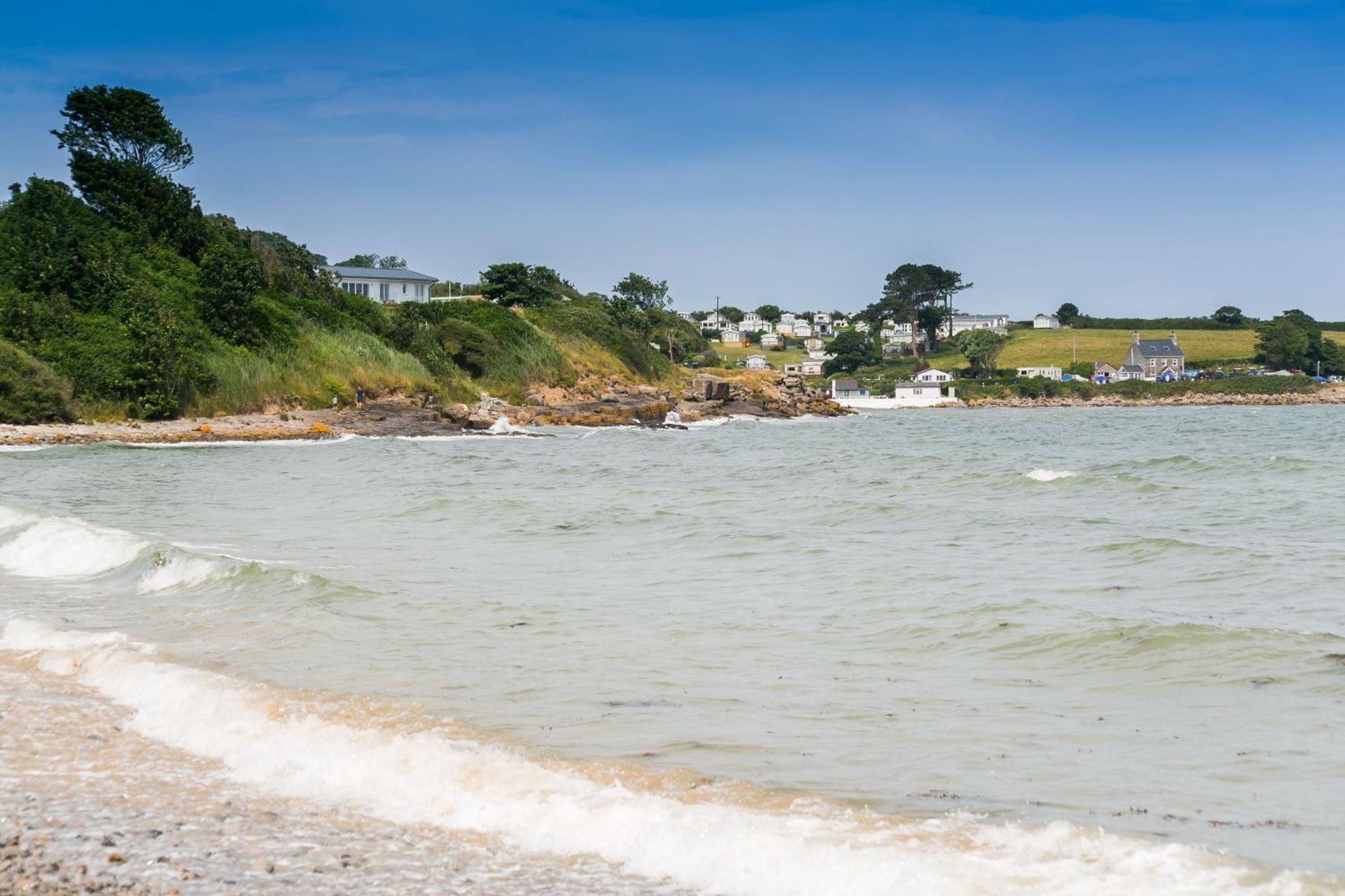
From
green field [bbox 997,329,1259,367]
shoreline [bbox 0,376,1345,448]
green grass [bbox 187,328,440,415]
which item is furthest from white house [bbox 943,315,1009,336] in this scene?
green grass [bbox 187,328,440,415]

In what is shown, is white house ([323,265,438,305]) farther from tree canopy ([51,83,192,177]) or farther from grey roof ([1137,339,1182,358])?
grey roof ([1137,339,1182,358])

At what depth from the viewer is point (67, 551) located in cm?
1388

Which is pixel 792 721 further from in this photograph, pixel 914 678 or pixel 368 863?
pixel 368 863

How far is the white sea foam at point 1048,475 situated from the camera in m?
24.1

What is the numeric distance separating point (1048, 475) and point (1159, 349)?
124 meters

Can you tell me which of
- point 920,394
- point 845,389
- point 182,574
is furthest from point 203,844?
point 845,389

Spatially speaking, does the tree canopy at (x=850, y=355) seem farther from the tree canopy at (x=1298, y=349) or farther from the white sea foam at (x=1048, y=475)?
the white sea foam at (x=1048, y=475)

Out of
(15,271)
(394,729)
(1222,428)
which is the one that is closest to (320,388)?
(15,271)

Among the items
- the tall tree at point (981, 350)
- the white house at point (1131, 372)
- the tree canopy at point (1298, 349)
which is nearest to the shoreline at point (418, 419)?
the tall tree at point (981, 350)

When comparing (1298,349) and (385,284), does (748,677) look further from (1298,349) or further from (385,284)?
(1298,349)

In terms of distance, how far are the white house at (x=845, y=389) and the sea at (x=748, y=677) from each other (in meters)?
104

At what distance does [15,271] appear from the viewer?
151 feet

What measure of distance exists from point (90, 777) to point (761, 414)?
68.3m

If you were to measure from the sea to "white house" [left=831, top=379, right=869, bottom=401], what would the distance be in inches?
4104
